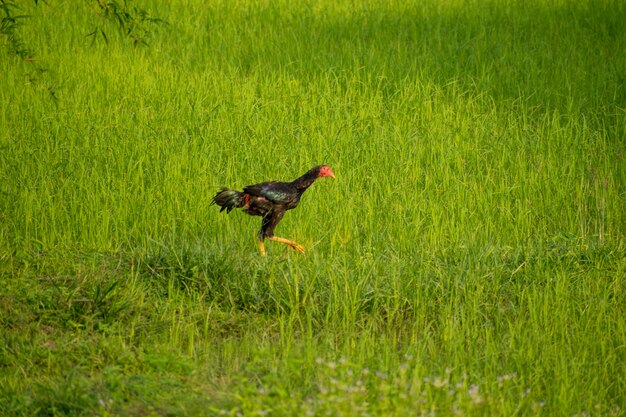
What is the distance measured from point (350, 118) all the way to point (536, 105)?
82.2 inches

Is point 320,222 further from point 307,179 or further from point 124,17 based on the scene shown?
point 124,17

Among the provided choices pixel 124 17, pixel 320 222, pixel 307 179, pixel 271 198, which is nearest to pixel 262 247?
pixel 271 198

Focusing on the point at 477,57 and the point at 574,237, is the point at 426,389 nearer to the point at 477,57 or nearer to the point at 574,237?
the point at 574,237

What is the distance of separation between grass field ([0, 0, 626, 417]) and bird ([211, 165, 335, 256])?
0.63ft

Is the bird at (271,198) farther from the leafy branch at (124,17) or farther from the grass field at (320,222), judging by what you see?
the leafy branch at (124,17)

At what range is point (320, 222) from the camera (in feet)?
23.5

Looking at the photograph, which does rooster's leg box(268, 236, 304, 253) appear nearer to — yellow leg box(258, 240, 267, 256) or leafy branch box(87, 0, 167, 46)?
yellow leg box(258, 240, 267, 256)

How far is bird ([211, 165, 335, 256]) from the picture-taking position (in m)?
6.36

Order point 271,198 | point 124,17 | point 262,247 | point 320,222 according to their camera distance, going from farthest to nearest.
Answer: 1. point 320,222
2. point 262,247
3. point 271,198
4. point 124,17

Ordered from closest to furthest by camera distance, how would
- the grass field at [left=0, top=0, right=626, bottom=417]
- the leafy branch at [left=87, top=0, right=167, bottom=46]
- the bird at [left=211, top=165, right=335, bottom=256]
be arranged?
the grass field at [left=0, top=0, right=626, bottom=417], the leafy branch at [left=87, top=0, right=167, bottom=46], the bird at [left=211, top=165, right=335, bottom=256]

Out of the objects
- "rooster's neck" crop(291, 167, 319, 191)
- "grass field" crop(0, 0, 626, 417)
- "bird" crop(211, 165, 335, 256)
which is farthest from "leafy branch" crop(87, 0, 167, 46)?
"rooster's neck" crop(291, 167, 319, 191)

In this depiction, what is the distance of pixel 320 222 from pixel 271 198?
873mm

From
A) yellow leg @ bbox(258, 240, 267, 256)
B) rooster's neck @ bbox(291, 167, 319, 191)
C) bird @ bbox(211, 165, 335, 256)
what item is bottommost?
yellow leg @ bbox(258, 240, 267, 256)

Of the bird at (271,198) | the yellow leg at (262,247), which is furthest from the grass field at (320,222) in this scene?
the bird at (271,198)
